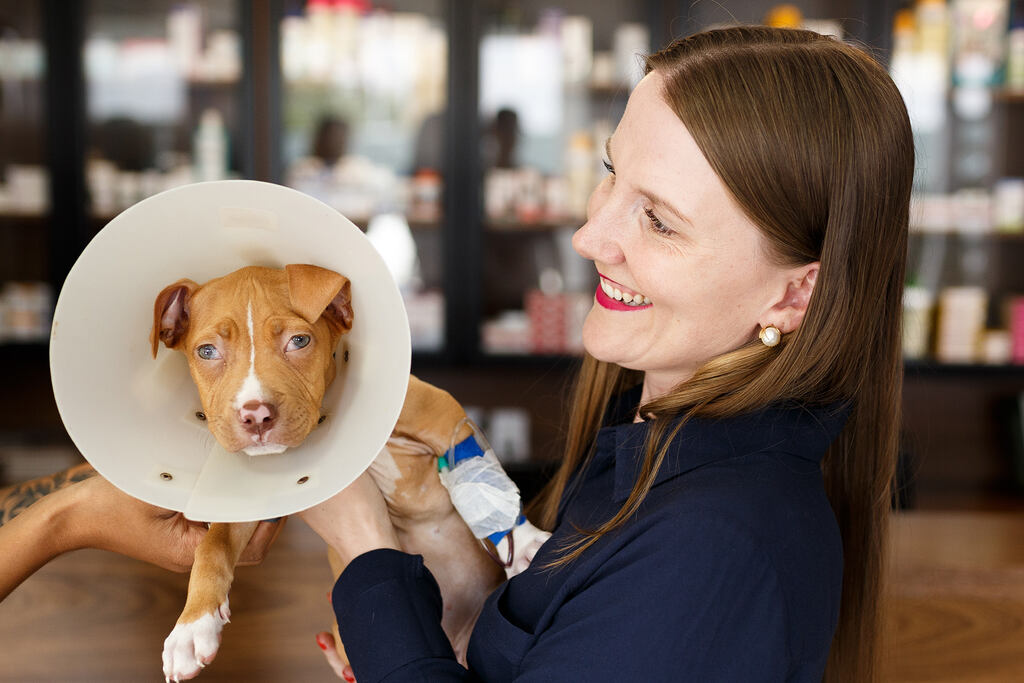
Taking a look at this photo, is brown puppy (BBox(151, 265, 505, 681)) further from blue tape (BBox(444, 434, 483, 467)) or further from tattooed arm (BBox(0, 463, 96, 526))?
tattooed arm (BBox(0, 463, 96, 526))

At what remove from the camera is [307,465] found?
893 millimetres

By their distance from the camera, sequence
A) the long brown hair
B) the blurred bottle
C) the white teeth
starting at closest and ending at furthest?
the long brown hair < the white teeth < the blurred bottle

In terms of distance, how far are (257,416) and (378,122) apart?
282cm

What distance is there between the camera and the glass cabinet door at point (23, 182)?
10.9ft

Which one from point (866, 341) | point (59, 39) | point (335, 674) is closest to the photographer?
point (866, 341)

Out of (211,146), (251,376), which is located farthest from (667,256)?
(211,146)

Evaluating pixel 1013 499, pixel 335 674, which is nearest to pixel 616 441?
pixel 335 674

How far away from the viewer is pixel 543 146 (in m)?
3.49

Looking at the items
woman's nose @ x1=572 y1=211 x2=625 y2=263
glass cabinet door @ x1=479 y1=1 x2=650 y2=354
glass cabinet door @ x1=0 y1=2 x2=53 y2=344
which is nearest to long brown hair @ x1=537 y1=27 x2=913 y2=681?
woman's nose @ x1=572 y1=211 x2=625 y2=263

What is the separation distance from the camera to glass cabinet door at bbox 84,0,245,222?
3.34 m

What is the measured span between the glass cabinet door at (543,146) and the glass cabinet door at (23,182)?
5.58ft

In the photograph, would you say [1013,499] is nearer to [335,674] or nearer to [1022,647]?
[1022,647]

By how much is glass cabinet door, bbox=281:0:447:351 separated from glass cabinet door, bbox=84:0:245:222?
0.81ft

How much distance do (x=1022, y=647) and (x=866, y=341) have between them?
0.56m
